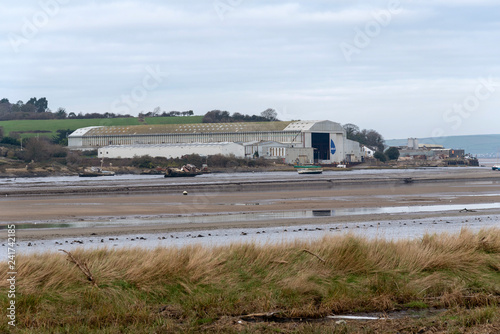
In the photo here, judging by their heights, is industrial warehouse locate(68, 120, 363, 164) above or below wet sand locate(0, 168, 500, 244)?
above

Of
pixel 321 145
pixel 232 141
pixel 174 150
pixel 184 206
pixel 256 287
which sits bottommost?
pixel 184 206

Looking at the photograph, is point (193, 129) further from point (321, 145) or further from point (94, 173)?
point (94, 173)

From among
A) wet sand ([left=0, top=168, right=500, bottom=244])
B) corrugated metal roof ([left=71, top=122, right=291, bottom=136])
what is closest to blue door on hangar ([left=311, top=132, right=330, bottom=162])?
corrugated metal roof ([left=71, top=122, right=291, bottom=136])

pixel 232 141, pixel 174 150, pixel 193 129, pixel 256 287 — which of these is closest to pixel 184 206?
pixel 256 287

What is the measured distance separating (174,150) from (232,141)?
1440cm

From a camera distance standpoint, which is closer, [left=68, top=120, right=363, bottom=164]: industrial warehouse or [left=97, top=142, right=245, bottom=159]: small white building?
[left=97, top=142, right=245, bottom=159]: small white building

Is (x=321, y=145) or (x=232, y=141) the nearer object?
(x=232, y=141)

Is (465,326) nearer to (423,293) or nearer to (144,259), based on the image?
(423,293)

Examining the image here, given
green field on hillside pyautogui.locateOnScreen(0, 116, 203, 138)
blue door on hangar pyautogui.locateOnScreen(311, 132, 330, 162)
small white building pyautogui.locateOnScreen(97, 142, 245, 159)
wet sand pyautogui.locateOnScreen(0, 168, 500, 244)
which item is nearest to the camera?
wet sand pyautogui.locateOnScreen(0, 168, 500, 244)

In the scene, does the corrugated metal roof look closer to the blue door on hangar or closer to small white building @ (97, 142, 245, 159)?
the blue door on hangar

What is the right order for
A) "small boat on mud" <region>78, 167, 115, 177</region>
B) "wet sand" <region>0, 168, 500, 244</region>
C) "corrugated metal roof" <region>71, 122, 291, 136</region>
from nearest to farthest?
"wet sand" <region>0, 168, 500, 244</region>
"small boat on mud" <region>78, 167, 115, 177</region>
"corrugated metal roof" <region>71, 122, 291, 136</region>

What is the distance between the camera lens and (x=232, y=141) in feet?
412

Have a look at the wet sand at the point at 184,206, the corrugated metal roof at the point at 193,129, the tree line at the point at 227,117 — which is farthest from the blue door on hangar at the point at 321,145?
the wet sand at the point at 184,206

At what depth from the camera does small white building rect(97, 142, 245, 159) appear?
376ft
